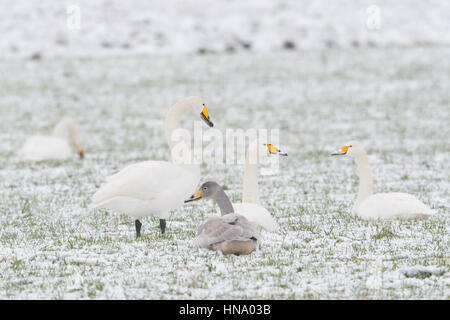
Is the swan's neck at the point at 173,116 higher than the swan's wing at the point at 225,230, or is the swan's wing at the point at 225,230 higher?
the swan's neck at the point at 173,116

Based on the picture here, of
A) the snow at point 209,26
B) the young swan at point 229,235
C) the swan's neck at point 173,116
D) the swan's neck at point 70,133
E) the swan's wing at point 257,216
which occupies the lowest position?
the young swan at point 229,235

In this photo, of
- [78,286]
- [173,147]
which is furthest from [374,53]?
[78,286]

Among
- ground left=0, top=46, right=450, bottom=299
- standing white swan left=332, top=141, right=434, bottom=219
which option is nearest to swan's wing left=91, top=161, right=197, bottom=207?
ground left=0, top=46, right=450, bottom=299

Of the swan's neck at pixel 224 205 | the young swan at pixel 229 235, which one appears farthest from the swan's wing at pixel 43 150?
the young swan at pixel 229 235

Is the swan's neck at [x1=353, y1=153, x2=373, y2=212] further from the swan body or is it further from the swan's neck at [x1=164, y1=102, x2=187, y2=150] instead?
the swan's neck at [x1=164, y1=102, x2=187, y2=150]

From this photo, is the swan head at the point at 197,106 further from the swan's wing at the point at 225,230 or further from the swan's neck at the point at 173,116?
the swan's wing at the point at 225,230

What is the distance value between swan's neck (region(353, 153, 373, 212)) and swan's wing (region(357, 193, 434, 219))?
1.69 ft

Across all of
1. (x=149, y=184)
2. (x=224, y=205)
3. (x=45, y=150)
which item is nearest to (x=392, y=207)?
(x=224, y=205)

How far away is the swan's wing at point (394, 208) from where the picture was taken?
9.26m

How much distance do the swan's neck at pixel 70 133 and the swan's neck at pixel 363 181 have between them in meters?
8.98

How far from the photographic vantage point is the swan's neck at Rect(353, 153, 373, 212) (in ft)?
33.0

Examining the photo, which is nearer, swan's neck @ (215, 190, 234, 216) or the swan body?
the swan body

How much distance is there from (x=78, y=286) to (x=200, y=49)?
3169 centimetres

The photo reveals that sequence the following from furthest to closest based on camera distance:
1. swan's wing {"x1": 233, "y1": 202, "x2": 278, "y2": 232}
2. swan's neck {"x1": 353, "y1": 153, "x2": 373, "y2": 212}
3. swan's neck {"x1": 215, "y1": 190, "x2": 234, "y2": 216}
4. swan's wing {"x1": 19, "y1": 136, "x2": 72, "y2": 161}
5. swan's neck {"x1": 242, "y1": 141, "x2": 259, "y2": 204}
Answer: swan's wing {"x1": 19, "y1": 136, "x2": 72, "y2": 161}, swan's neck {"x1": 353, "y1": 153, "x2": 373, "y2": 212}, swan's neck {"x1": 242, "y1": 141, "x2": 259, "y2": 204}, swan's wing {"x1": 233, "y1": 202, "x2": 278, "y2": 232}, swan's neck {"x1": 215, "y1": 190, "x2": 234, "y2": 216}
